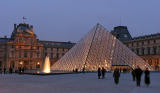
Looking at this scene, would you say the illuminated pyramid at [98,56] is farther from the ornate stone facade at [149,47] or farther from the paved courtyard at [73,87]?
the ornate stone facade at [149,47]

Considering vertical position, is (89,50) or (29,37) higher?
(29,37)

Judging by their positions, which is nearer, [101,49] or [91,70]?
[91,70]

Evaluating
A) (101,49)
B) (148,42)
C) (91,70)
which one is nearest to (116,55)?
(101,49)

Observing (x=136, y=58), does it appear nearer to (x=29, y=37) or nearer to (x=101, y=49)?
(x=101, y=49)

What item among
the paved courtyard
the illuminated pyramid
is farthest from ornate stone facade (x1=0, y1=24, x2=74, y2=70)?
the paved courtyard

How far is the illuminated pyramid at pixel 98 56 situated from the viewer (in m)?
27.9

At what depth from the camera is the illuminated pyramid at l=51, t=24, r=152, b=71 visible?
27891 mm

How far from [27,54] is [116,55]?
120 ft

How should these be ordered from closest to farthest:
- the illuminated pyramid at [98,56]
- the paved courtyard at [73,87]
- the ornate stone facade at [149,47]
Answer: the paved courtyard at [73,87]
the illuminated pyramid at [98,56]
the ornate stone facade at [149,47]

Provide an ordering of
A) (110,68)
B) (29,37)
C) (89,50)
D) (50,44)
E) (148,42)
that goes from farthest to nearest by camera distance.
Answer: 1. (50,44)
2. (29,37)
3. (148,42)
4. (89,50)
5. (110,68)

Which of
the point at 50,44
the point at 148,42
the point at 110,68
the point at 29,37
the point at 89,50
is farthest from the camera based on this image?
the point at 50,44

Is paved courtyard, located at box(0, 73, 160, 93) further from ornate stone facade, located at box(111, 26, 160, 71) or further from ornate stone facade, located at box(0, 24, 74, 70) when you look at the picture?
ornate stone facade, located at box(0, 24, 74, 70)

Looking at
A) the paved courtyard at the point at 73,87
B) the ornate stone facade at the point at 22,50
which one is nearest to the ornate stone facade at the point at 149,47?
the ornate stone facade at the point at 22,50

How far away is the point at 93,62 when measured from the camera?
28016mm
